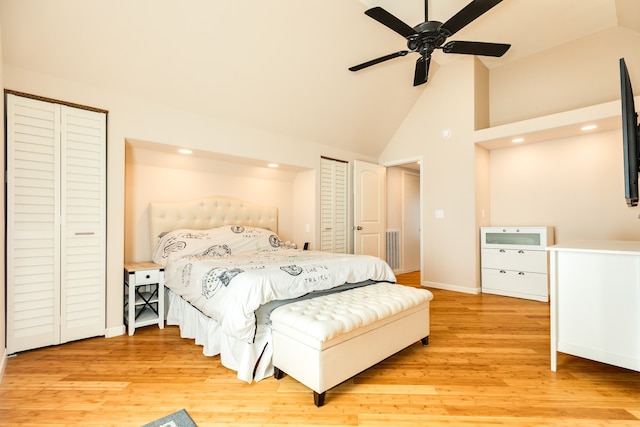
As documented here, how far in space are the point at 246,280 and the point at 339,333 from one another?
0.73 metres

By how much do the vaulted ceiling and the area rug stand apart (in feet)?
8.82

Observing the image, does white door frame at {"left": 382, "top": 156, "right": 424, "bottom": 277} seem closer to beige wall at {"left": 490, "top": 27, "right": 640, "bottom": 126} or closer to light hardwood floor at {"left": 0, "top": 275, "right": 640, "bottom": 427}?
beige wall at {"left": 490, "top": 27, "right": 640, "bottom": 126}

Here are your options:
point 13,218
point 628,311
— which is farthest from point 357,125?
point 13,218

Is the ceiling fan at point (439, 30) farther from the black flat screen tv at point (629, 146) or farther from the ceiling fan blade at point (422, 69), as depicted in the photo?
the black flat screen tv at point (629, 146)

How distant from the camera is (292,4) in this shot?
8.93 feet

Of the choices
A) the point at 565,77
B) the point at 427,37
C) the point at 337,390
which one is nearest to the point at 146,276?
the point at 337,390

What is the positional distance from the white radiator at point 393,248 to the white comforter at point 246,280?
2785 mm

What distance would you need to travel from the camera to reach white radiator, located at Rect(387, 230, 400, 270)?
5613 mm

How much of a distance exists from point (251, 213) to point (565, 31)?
15.5 feet

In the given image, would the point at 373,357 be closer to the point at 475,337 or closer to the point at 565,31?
the point at 475,337

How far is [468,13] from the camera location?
208 centimetres

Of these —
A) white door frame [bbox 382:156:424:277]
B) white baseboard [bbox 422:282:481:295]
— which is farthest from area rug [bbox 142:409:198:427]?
white door frame [bbox 382:156:424:277]

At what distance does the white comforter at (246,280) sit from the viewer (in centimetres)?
195

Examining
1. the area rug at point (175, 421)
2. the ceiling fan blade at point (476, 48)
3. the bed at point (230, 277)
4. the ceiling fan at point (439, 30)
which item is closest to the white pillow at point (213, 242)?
the bed at point (230, 277)
